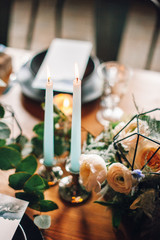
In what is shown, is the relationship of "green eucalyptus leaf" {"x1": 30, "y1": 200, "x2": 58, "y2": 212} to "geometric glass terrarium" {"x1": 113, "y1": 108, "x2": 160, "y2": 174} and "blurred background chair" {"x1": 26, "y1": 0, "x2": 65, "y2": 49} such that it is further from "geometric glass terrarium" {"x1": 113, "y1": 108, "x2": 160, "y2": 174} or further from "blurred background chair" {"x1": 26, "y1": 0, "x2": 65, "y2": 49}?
"blurred background chair" {"x1": 26, "y1": 0, "x2": 65, "y2": 49}

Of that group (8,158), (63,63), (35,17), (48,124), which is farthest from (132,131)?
(35,17)

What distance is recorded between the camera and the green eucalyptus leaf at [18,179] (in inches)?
25.2

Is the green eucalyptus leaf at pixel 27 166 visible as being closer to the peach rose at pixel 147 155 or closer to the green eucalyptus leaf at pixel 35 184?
the green eucalyptus leaf at pixel 35 184

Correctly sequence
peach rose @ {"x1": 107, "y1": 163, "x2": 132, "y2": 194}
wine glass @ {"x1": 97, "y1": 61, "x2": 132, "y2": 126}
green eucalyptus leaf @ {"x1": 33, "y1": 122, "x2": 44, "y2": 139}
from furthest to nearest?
wine glass @ {"x1": 97, "y1": 61, "x2": 132, "y2": 126} < green eucalyptus leaf @ {"x1": 33, "y1": 122, "x2": 44, "y2": 139} < peach rose @ {"x1": 107, "y1": 163, "x2": 132, "y2": 194}

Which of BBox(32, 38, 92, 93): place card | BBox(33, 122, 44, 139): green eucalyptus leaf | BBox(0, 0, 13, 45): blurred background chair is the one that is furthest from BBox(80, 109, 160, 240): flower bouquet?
BBox(0, 0, 13, 45): blurred background chair

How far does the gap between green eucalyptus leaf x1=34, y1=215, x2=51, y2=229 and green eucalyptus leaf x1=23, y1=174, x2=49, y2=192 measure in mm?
62

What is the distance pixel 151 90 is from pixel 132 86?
0.08 m

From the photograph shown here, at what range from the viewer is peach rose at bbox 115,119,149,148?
22.8 inches

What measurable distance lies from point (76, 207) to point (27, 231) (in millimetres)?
146

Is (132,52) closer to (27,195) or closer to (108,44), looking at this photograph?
(108,44)

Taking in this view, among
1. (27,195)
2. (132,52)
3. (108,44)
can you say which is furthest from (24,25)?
(27,195)

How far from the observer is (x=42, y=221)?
0.62 m

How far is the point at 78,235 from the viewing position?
645mm

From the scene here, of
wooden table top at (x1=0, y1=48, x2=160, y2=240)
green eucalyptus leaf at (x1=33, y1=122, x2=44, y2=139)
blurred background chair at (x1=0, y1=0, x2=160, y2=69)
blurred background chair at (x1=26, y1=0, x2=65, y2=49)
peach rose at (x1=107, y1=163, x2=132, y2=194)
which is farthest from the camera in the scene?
blurred background chair at (x1=26, y1=0, x2=65, y2=49)
